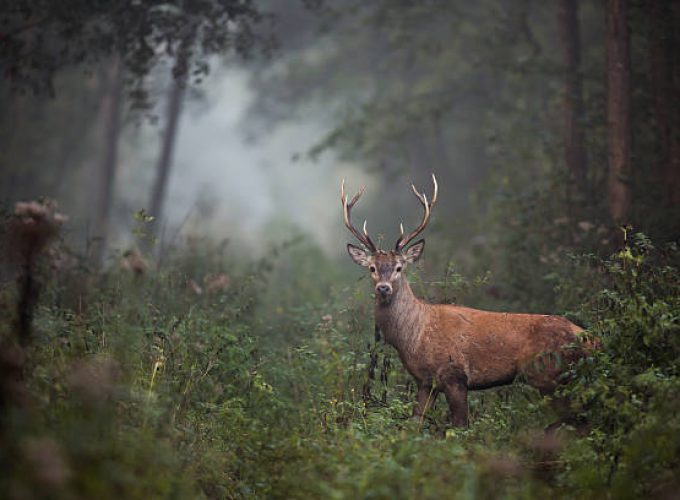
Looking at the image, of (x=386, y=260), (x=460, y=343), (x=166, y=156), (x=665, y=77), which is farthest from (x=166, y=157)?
(x=460, y=343)

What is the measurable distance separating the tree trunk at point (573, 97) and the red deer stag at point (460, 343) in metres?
5.58

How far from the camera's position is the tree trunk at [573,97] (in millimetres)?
13648

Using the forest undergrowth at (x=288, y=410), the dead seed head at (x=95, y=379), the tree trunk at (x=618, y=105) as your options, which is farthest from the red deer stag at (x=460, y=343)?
the tree trunk at (x=618, y=105)

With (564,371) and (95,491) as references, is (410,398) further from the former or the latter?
(95,491)

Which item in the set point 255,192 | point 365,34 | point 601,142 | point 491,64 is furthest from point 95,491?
point 255,192

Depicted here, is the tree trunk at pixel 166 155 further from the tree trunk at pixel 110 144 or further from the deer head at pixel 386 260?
the deer head at pixel 386 260

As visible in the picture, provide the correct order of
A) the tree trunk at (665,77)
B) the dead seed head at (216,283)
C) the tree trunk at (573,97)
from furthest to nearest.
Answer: the tree trunk at (573,97), the tree trunk at (665,77), the dead seed head at (216,283)

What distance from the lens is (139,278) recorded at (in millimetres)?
7004

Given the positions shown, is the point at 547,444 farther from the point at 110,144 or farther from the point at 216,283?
the point at 110,144

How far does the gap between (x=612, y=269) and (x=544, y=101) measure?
12306 millimetres

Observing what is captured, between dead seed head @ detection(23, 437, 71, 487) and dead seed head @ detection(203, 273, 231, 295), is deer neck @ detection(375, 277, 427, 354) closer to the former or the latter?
dead seed head @ detection(203, 273, 231, 295)

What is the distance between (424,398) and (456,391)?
1.03 feet

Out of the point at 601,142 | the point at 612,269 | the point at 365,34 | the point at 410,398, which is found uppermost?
the point at 365,34

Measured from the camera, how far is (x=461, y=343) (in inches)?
321
